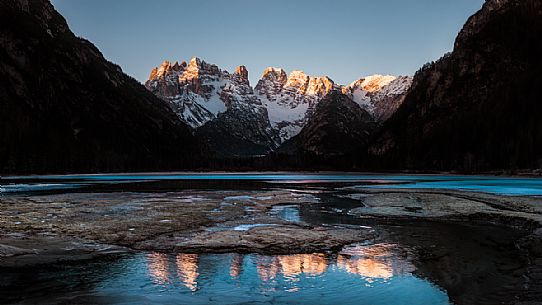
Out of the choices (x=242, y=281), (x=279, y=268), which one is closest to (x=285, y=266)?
(x=279, y=268)

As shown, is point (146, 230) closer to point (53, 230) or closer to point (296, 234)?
point (53, 230)

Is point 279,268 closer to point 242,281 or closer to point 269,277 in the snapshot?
point 269,277

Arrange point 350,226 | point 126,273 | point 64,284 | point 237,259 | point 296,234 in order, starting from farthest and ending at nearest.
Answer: point 350,226 → point 296,234 → point 237,259 → point 126,273 → point 64,284

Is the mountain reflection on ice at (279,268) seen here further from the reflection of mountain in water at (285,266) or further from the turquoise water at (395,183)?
the turquoise water at (395,183)

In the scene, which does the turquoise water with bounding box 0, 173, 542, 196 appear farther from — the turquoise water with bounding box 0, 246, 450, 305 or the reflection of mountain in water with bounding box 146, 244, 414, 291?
the turquoise water with bounding box 0, 246, 450, 305

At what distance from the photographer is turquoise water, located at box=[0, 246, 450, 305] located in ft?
47.3

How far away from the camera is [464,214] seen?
38.5m

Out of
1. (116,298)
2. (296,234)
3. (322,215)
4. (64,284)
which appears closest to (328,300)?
(116,298)

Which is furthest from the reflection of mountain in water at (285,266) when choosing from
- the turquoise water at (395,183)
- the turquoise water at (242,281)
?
the turquoise water at (395,183)

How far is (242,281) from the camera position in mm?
16672

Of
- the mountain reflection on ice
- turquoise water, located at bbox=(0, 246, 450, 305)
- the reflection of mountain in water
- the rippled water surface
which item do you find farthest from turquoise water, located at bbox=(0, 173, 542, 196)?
turquoise water, located at bbox=(0, 246, 450, 305)

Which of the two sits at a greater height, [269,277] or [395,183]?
[395,183]

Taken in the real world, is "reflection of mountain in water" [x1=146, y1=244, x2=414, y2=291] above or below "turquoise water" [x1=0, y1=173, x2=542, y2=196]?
below

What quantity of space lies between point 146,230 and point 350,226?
1489cm
